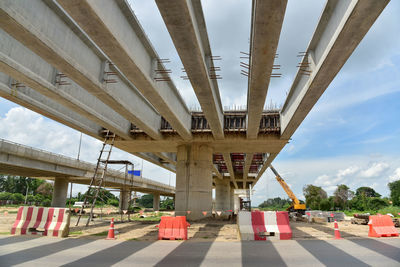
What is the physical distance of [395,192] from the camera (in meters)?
67.4

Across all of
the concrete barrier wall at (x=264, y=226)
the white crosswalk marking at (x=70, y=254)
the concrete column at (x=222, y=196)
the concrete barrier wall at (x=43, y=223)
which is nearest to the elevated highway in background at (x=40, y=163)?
the concrete barrier wall at (x=43, y=223)

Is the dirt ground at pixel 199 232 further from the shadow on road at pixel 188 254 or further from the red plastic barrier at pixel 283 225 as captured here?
the shadow on road at pixel 188 254

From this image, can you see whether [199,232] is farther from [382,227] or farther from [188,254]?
[382,227]

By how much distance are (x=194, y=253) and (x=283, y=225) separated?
4224 millimetres

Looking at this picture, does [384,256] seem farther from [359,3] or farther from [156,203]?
[156,203]

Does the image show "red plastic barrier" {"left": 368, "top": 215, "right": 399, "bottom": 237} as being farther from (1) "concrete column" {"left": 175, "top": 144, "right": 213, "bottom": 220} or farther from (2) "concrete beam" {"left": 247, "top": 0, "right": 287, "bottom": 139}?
(1) "concrete column" {"left": 175, "top": 144, "right": 213, "bottom": 220}

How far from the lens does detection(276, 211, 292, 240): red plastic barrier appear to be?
9.59m

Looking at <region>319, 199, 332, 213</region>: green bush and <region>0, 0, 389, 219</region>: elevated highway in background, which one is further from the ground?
<region>0, 0, 389, 219</region>: elevated highway in background

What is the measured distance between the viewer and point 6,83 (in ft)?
37.5

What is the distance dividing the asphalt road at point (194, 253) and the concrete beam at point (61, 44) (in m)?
5.84

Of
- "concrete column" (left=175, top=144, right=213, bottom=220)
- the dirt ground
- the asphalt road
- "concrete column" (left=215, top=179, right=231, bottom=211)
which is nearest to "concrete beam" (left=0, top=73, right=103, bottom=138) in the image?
the dirt ground

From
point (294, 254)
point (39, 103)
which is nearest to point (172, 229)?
point (294, 254)

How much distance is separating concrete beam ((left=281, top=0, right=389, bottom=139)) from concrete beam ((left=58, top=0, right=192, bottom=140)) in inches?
243

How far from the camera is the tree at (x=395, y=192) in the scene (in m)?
61.9
